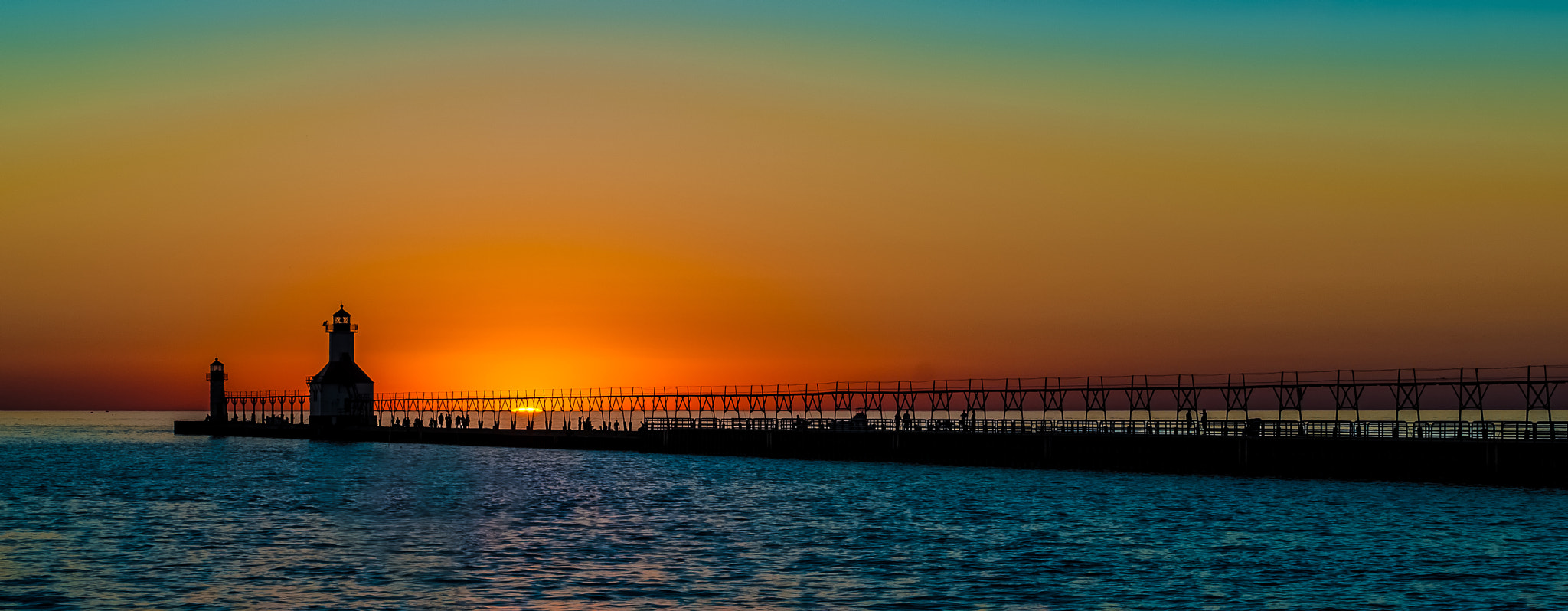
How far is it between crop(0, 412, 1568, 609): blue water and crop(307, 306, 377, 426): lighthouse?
7220 cm

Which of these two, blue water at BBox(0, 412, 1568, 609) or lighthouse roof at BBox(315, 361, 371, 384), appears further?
lighthouse roof at BBox(315, 361, 371, 384)

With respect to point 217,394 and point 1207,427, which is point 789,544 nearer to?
point 1207,427

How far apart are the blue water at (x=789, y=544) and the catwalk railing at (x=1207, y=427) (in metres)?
4.08

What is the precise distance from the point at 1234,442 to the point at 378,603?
2327 inches

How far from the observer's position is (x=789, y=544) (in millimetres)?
52719

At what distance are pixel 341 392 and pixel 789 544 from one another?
403ft

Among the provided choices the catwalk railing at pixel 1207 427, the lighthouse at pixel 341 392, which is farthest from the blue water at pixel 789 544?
the lighthouse at pixel 341 392

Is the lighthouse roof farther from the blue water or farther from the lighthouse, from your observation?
the blue water

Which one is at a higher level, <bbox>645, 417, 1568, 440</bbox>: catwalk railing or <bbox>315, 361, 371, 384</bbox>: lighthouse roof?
<bbox>315, 361, 371, 384</bbox>: lighthouse roof

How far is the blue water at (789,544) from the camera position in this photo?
40312 mm

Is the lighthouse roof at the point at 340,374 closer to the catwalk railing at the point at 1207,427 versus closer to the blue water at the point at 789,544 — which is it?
the catwalk railing at the point at 1207,427

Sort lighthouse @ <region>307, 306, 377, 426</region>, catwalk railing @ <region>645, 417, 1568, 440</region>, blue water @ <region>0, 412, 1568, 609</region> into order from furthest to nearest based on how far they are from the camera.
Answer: lighthouse @ <region>307, 306, 377, 426</region>
catwalk railing @ <region>645, 417, 1568, 440</region>
blue water @ <region>0, 412, 1568, 609</region>

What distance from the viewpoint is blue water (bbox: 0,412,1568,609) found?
40312 mm

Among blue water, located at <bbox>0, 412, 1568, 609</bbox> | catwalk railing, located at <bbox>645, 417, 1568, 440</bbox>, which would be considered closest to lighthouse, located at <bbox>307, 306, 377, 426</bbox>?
catwalk railing, located at <bbox>645, 417, 1568, 440</bbox>
